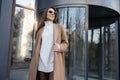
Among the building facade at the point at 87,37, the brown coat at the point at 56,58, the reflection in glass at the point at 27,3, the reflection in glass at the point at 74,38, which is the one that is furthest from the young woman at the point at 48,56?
the reflection in glass at the point at 27,3

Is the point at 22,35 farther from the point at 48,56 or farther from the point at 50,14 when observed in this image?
the point at 48,56

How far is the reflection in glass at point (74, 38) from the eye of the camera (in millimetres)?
4609

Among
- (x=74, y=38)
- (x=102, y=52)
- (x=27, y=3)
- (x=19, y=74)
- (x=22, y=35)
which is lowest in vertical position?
(x=19, y=74)

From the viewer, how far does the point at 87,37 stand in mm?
4637

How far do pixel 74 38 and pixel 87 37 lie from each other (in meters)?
0.30

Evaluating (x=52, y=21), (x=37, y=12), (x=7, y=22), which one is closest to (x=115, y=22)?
(x=37, y=12)

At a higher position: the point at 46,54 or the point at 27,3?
the point at 27,3

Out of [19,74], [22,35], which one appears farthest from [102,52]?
[19,74]

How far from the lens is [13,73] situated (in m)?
4.55

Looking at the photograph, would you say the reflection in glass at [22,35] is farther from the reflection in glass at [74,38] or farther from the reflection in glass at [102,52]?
the reflection in glass at [102,52]

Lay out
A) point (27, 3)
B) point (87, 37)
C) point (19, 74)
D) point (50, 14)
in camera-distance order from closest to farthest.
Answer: point (50, 14)
point (87, 37)
point (19, 74)
point (27, 3)

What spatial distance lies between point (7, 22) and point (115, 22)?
410 cm

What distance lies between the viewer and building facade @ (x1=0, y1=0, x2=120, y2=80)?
4.62 metres

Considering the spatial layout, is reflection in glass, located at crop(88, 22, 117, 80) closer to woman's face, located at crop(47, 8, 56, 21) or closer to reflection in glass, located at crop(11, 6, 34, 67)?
reflection in glass, located at crop(11, 6, 34, 67)
